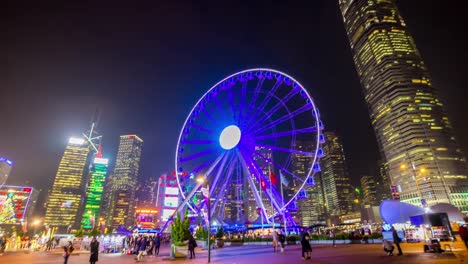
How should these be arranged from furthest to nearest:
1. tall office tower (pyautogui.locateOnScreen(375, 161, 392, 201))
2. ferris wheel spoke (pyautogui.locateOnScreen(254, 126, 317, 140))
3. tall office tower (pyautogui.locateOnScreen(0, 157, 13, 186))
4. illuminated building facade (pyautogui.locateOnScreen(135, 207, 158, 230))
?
tall office tower (pyautogui.locateOnScreen(375, 161, 392, 201)) < illuminated building facade (pyautogui.locateOnScreen(135, 207, 158, 230)) < tall office tower (pyautogui.locateOnScreen(0, 157, 13, 186)) < ferris wheel spoke (pyautogui.locateOnScreen(254, 126, 317, 140))

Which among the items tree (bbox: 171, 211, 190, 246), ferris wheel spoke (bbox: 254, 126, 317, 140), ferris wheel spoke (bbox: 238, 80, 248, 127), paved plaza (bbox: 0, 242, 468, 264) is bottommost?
paved plaza (bbox: 0, 242, 468, 264)

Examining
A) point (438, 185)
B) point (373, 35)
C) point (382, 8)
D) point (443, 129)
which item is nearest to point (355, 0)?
point (382, 8)

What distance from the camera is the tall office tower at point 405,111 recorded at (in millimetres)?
112375

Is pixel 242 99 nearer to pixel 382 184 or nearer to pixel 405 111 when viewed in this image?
pixel 405 111

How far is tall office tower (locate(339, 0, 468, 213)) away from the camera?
112 metres

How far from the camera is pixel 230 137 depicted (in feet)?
131

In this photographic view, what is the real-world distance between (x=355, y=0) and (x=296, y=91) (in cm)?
15652

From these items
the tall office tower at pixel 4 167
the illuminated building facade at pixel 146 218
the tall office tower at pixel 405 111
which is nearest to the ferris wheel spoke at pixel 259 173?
the tall office tower at pixel 4 167

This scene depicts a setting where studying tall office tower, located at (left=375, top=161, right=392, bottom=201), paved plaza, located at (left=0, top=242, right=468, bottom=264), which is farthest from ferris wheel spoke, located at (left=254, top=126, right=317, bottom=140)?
tall office tower, located at (left=375, top=161, right=392, bottom=201)

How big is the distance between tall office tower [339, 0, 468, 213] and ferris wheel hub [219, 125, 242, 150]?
87.5 meters

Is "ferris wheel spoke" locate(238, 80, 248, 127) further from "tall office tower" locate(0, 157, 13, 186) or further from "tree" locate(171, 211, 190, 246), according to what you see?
"tall office tower" locate(0, 157, 13, 186)

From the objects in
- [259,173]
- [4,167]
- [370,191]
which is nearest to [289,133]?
[259,173]

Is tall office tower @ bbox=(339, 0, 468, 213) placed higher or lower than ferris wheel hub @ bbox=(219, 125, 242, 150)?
higher

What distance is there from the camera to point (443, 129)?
11950cm
